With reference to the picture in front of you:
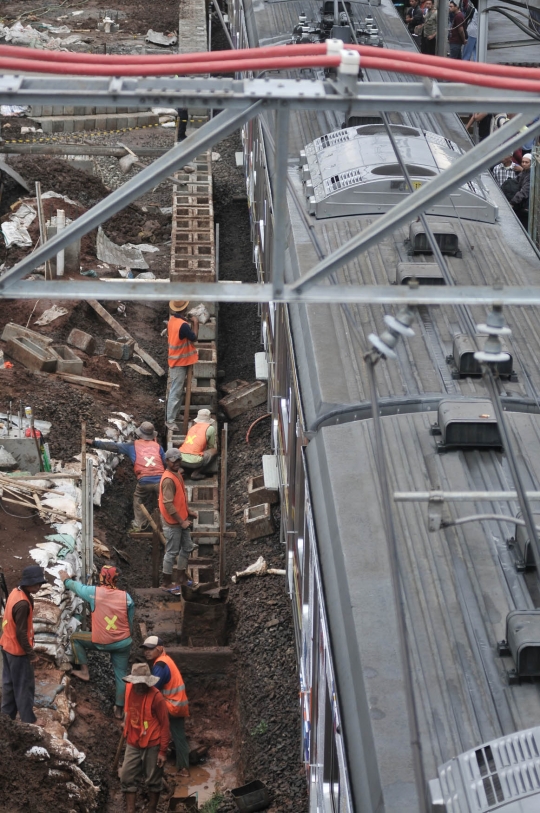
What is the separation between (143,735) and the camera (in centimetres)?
891

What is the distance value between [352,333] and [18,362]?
7917 millimetres

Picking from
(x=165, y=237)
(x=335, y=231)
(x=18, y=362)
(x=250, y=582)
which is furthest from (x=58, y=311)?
(x=335, y=231)

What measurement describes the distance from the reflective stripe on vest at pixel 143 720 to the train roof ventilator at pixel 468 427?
3.35 meters

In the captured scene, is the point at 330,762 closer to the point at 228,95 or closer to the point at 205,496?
the point at 228,95

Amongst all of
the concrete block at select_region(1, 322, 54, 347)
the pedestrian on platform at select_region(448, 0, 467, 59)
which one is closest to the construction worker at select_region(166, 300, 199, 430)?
the concrete block at select_region(1, 322, 54, 347)

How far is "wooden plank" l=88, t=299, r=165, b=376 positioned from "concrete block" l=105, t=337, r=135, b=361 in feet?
0.56

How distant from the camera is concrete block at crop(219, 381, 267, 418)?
15.0 meters

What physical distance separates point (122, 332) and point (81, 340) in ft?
3.17

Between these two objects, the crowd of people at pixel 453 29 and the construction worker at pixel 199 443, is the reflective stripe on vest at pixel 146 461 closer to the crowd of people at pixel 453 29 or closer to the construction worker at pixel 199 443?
the construction worker at pixel 199 443

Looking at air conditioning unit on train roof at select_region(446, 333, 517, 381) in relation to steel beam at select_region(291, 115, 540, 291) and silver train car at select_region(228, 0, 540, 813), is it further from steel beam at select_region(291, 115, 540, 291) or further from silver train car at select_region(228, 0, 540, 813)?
steel beam at select_region(291, 115, 540, 291)

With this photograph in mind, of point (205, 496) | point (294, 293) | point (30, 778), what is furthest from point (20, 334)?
point (294, 293)

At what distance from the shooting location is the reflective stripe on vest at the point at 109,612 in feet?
32.6

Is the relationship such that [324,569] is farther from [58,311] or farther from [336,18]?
[58,311]

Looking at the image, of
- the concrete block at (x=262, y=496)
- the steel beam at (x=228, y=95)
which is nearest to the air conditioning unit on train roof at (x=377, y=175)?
the concrete block at (x=262, y=496)
